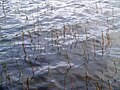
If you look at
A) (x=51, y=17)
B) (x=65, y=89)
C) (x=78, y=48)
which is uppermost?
(x=51, y=17)

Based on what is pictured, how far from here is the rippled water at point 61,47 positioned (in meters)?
6.59

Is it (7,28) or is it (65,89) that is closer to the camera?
(65,89)

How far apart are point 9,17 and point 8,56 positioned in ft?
13.6

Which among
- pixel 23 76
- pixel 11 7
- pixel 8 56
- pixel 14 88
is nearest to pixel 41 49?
pixel 8 56

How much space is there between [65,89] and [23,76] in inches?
53.5

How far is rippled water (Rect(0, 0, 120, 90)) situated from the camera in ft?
21.6

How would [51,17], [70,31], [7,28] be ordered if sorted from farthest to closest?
1. [51,17]
2. [7,28]
3. [70,31]

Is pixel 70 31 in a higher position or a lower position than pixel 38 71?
higher

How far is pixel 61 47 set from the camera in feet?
27.6

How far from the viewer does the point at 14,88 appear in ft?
20.7

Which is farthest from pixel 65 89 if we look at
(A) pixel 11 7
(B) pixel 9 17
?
(A) pixel 11 7

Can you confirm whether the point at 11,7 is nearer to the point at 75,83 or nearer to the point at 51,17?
the point at 51,17

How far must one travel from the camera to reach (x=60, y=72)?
23.0 feet

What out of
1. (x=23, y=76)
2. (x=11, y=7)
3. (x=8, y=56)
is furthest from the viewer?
(x=11, y=7)
